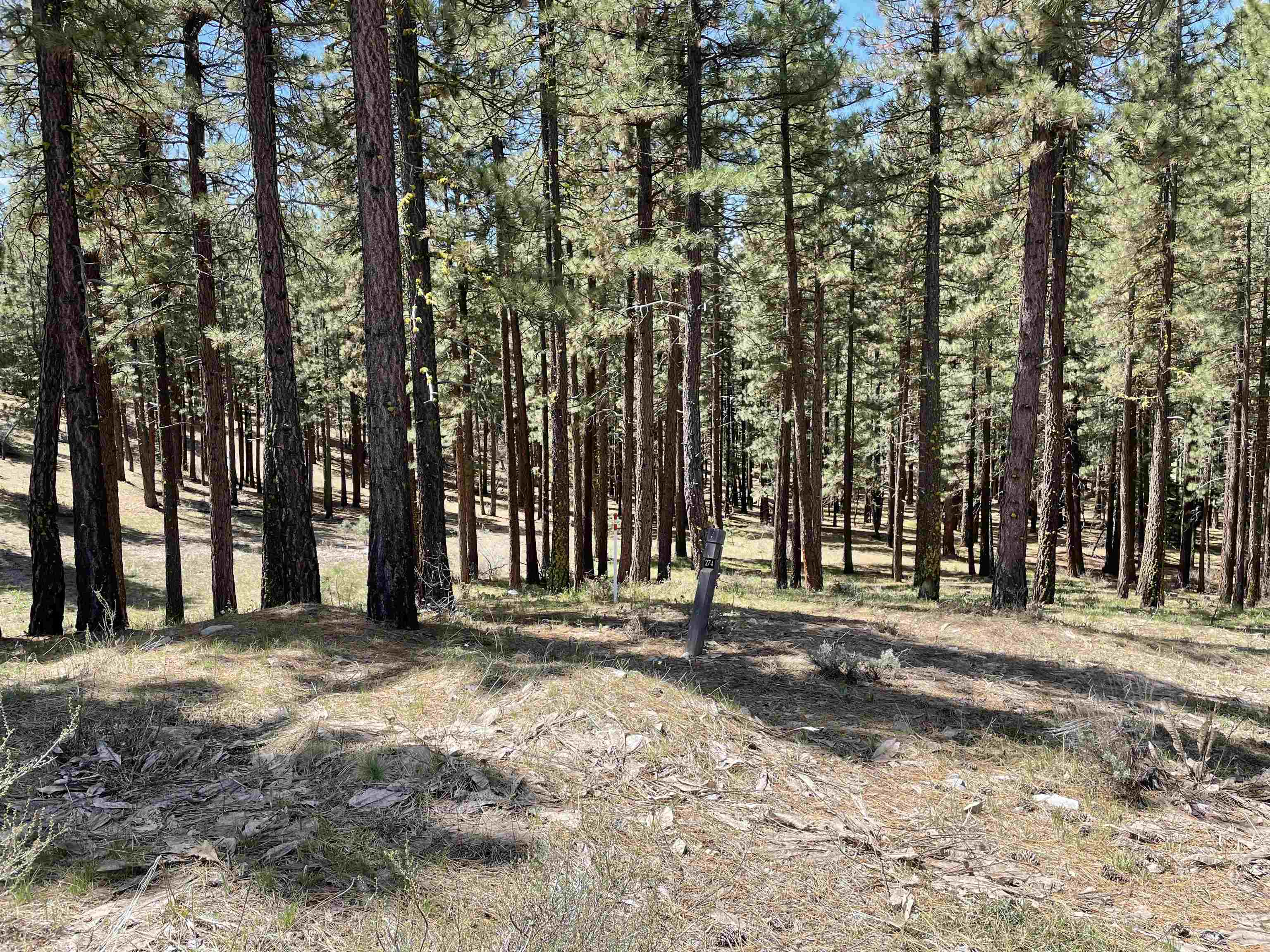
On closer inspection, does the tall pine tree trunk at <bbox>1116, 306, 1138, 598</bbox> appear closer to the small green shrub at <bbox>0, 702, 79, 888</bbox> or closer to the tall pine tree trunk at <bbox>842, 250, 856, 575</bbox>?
the tall pine tree trunk at <bbox>842, 250, 856, 575</bbox>

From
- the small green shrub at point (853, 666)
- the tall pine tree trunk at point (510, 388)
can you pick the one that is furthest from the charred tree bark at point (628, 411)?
the small green shrub at point (853, 666)

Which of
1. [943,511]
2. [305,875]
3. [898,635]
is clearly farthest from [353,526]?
[305,875]

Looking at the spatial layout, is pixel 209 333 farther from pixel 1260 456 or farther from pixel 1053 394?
pixel 1260 456

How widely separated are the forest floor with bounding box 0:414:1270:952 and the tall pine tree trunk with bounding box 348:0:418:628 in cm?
134

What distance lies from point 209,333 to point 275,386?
3984mm

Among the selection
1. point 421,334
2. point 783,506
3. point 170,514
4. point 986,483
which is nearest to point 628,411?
point 783,506

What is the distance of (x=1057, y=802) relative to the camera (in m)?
4.64

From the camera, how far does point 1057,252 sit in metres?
14.9

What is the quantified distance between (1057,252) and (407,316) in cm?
1280

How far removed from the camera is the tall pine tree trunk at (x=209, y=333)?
12.6 m

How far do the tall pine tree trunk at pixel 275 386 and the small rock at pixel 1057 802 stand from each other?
8319 millimetres

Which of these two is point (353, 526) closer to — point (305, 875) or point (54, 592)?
point (54, 592)

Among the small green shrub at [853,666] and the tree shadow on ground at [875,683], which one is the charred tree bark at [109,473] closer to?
the tree shadow on ground at [875,683]

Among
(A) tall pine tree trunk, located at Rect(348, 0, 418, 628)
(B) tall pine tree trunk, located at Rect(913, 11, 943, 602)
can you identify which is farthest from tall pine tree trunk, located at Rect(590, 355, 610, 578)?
(A) tall pine tree trunk, located at Rect(348, 0, 418, 628)
